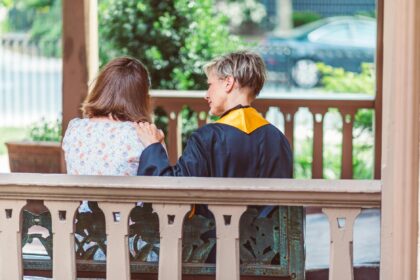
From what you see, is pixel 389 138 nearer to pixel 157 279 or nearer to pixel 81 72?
pixel 157 279

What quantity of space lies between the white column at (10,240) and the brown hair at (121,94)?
77cm

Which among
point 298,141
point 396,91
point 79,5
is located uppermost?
point 79,5

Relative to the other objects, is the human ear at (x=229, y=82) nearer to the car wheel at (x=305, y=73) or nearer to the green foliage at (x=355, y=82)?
the green foliage at (x=355, y=82)

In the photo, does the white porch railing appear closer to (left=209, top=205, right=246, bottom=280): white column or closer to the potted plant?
(left=209, top=205, right=246, bottom=280): white column

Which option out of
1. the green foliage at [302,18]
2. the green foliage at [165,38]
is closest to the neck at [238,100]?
the green foliage at [165,38]

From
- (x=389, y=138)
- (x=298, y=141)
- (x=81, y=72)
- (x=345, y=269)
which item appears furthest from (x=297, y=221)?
(x=298, y=141)

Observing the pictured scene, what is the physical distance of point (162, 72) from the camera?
8.59 meters

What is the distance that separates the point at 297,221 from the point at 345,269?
0.25 m

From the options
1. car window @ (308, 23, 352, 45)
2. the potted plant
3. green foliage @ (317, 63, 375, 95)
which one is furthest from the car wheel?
the potted plant

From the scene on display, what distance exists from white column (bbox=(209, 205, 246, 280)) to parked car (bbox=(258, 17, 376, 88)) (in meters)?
14.8

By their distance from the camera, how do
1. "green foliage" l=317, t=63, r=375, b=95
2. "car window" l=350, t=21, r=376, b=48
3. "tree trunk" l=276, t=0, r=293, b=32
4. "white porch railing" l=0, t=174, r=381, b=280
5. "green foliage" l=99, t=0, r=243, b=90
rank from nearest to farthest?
"white porch railing" l=0, t=174, r=381, b=280 < "green foliage" l=99, t=0, r=243, b=90 < "green foliage" l=317, t=63, r=375, b=95 < "car window" l=350, t=21, r=376, b=48 < "tree trunk" l=276, t=0, r=293, b=32

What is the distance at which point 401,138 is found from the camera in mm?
3055

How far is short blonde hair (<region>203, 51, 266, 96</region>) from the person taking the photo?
397 cm

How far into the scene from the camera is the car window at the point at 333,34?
60.3 ft
